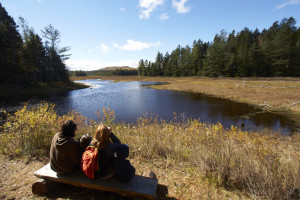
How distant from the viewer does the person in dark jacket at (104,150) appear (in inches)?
86.1

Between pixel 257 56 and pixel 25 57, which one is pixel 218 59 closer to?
pixel 257 56

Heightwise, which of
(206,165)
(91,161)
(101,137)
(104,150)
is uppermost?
(101,137)

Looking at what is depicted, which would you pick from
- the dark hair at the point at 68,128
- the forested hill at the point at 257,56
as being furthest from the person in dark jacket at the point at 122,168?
the forested hill at the point at 257,56

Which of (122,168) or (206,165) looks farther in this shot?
A: (206,165)

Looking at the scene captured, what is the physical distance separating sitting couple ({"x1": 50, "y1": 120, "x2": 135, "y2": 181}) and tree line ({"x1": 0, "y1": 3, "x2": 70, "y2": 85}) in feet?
110

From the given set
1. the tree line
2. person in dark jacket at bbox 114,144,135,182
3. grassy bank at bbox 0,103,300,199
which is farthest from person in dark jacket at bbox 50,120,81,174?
the tree line

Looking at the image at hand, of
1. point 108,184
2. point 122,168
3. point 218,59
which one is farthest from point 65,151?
point 218,59

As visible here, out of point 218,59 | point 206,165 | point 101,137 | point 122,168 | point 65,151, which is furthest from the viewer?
point 218,59

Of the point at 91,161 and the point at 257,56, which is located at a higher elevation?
the point at 257,56

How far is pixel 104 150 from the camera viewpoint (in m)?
2.27

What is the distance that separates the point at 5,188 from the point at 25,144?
1685mm

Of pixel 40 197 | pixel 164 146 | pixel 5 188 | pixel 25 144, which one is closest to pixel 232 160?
pixel 164 146

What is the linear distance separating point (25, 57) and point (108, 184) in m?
40.2

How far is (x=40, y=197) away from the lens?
2.62 meters
